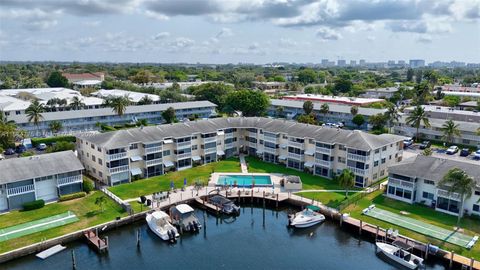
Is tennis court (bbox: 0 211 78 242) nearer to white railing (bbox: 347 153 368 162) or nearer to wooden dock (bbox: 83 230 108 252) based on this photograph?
wooden dock (bbox: 83 230 108 252)

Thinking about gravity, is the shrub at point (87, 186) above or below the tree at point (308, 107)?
below

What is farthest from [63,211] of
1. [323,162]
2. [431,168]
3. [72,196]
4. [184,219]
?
[431,168]

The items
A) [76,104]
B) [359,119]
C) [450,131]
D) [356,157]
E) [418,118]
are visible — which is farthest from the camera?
[76,104]

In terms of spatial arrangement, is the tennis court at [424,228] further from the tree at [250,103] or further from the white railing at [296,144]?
the tree at [250,103]

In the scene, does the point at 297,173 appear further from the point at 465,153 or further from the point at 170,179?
the point at 465,153

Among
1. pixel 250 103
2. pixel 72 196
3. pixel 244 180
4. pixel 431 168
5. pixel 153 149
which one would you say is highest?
pixel 250 103

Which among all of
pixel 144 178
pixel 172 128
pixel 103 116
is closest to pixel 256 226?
pixel 144 178

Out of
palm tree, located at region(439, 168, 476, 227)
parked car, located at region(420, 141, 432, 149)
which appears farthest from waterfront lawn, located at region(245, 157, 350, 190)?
parked car, located at region(420, 141, 432, 149)

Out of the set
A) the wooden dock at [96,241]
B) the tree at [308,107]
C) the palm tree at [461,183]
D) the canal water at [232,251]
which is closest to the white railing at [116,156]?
the canal water at [232,251]
